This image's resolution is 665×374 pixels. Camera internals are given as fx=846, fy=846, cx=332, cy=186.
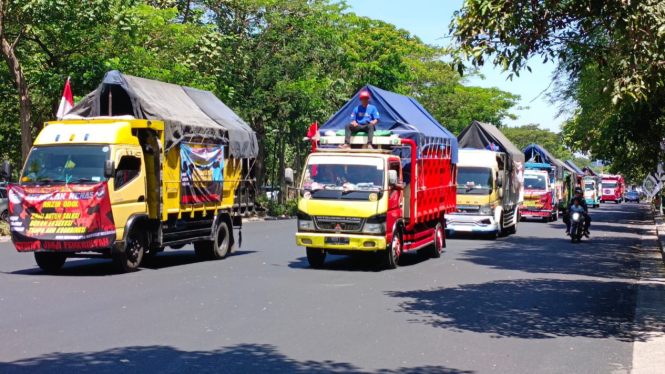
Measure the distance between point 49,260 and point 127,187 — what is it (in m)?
2.21

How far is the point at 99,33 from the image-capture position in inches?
1075

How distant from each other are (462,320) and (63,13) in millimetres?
18713

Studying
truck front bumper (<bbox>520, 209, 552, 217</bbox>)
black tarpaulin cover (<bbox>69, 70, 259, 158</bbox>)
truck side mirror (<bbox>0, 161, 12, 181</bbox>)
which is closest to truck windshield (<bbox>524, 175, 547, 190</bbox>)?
truck front bumper (<bbox>520, 209, 552, 217</bbox>)

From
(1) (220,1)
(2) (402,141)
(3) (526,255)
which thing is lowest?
(3) (526,255)

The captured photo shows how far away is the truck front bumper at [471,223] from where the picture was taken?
27.2 meters

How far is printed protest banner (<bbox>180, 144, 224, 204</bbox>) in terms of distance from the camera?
17.4 metres

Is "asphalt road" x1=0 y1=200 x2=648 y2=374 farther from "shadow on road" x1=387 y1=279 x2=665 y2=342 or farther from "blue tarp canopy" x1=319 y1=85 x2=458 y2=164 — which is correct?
"blue tarp canopy" x1=319 y1=85 x2=458 y2=164

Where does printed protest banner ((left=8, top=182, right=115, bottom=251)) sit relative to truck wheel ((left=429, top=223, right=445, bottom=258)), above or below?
above

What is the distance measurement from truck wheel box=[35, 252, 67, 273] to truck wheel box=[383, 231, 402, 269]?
6.21 meters

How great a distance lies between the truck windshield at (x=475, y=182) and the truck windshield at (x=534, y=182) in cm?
1419

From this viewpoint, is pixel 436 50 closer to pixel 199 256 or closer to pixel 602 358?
pixel 199 256

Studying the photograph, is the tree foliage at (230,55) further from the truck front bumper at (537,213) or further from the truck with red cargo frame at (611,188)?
the truck with red cargo frame at (611,188)

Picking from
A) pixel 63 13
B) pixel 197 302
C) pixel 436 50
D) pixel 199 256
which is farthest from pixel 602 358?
pixel 436 50

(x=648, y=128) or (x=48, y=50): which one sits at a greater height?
(x=48, y=50)
